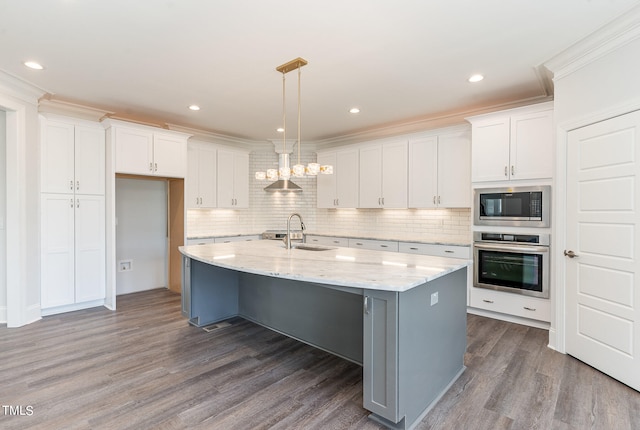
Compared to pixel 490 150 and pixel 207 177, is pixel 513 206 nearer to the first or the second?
pixel 490 150

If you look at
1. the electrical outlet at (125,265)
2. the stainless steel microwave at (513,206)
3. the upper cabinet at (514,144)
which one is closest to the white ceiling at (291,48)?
the upper cabinet at (514,144)

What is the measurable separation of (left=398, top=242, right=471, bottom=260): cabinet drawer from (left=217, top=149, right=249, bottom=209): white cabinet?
3.09 m

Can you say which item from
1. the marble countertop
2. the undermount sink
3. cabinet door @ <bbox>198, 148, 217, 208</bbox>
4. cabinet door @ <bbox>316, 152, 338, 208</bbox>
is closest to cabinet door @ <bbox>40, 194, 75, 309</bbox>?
cabinet door @ <bbox>198, 148, 217, 208</bbox>

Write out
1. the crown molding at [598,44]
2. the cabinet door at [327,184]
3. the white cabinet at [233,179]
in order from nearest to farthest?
the crown molding at [598,44] < the white cabinet at [233,179] < the cabinet door at [327,184]

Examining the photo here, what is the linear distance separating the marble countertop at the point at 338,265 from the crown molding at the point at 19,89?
2.58m

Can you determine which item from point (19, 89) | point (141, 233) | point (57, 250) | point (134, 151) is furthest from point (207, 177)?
point (19, 89)

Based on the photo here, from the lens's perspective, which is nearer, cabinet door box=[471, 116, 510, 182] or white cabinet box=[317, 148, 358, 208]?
cabinet door box=[471, 116, 510, 182]

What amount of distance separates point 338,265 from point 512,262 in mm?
2453

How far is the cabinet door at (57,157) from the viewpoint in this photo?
394 centimetres

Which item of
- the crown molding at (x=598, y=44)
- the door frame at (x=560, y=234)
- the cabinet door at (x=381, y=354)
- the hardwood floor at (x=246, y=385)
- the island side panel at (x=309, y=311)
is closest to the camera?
the cabinet door at (x=381, y=354)

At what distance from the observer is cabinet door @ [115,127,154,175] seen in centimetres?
434

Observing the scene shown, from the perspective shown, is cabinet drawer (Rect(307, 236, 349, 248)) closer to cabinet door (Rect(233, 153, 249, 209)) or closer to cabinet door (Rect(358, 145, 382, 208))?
cabinet door (Rect(358, 145, 382, 208))

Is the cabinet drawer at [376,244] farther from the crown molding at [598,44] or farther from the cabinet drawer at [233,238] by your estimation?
the crown molding at [598,44]

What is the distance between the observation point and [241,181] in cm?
605
